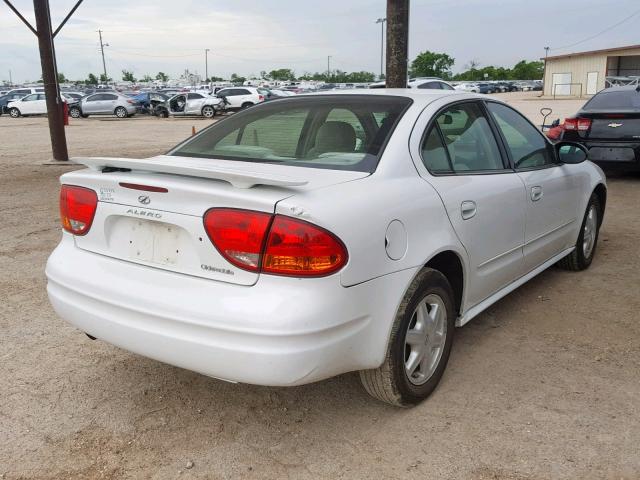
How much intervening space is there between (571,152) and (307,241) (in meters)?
2.87

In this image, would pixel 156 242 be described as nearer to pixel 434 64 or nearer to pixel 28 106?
pixel 28 106

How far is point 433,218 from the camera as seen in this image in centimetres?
302

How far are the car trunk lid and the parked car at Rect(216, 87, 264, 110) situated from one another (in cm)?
3222

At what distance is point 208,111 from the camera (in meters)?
33.6

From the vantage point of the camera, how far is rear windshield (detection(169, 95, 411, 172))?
10.4ft

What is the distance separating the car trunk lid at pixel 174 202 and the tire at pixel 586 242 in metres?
2.90

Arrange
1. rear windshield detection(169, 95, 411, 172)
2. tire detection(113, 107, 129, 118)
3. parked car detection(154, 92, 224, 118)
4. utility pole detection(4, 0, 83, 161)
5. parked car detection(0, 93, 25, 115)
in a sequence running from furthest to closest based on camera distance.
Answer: parked car detection(0, 93, 25, 115)
tire detection(113, 107, 129, 118)
parked car detection(154, 92, 224, 118)
utility pole detection(4, 0, 83, 161)
rear windshield detection(169, 95, 411, 172)

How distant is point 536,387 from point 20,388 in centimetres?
269

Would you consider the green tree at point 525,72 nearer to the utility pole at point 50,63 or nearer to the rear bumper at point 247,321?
the utility pole at point 50,63

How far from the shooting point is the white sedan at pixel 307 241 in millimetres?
2465

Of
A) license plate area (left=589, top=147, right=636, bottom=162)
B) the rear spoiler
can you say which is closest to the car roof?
the rear spoiler

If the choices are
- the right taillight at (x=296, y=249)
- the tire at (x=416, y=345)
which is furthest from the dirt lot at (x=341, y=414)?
the right taillight at (x=296, y=249)

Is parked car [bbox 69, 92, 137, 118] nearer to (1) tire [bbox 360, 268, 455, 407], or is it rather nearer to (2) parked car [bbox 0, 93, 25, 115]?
(2) parked car [bbox 0, 93, 25, 115]

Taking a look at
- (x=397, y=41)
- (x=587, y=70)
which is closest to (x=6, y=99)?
(x=397, y=41)
